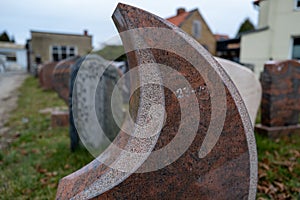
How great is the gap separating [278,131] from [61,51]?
26.2 m

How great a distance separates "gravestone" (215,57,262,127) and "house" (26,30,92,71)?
23.0 metres

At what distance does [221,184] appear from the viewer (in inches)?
54.0

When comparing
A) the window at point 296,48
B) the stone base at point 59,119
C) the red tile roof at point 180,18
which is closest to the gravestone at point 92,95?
the stone base at point 59,119

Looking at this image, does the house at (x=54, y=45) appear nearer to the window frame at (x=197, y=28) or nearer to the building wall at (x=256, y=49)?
the window frame at (x=197, y=28)

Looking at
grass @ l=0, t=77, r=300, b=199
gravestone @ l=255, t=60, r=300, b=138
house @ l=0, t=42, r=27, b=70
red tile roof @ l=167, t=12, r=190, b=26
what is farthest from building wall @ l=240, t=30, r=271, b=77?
house @ l=0, t=42, r=27, b=70

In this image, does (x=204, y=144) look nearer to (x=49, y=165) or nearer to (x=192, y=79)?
(x=192, y=79)

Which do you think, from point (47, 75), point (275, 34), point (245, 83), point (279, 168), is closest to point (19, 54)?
point (47, 75)

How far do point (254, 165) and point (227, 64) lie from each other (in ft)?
5.55

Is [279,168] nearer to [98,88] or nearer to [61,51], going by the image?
[98,88]

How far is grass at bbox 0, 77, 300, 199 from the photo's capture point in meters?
2.45

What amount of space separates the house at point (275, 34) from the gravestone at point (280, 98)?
7706 mm

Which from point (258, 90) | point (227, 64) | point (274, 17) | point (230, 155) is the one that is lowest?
point (230, 155)

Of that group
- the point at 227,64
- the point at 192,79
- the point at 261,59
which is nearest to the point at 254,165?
the point at 192,79

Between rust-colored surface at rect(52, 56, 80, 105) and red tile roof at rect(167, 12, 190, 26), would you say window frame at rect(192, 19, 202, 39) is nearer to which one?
red tile roof at rect(167, 12, 190, 26)
